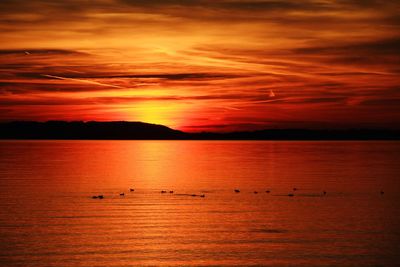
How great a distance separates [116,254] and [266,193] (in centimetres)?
3517

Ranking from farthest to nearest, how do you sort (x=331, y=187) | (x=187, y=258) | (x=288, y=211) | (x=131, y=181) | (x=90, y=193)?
(x=131, y=181), (x=331, y=187), (x=90, y=193), (x=288, y=211), (x=187, y=258)

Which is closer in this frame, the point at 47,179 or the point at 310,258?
the point at 310,258

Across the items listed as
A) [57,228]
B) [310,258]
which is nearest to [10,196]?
[57,228]

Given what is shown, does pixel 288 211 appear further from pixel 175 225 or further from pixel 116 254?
pixel 116 254

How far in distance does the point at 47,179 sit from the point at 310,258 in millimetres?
56769

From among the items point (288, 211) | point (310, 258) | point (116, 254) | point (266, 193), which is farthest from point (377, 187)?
point (116, 254)

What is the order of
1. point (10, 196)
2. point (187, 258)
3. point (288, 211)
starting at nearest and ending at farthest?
point (187, 258) < point (288, 211) < point (10, 196)

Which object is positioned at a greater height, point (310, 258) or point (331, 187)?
A: point (331, 187)

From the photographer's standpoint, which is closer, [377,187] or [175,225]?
[175,225]

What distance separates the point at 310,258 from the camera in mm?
37281

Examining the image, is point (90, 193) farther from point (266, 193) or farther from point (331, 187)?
point (331, 187)

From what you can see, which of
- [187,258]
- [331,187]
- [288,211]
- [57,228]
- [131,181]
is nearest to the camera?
[187,258]

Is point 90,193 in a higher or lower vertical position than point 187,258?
higher

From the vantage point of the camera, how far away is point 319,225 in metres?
48.4
